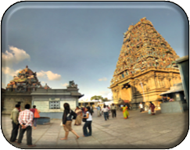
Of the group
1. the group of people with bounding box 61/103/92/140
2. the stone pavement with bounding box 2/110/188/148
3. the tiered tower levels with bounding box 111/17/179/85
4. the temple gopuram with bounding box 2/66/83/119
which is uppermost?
the tiered tower levels with bounding box 111/17/179/85

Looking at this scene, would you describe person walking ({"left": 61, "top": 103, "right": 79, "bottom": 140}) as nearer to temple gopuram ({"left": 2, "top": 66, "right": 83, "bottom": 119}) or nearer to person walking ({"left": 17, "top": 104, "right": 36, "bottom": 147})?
temple gopuram ({"left": 2, "top": 66, "right": 83, "bottom": 119})

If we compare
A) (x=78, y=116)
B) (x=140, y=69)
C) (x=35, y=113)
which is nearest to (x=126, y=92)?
(x=140, y=69)

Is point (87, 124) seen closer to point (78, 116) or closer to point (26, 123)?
point (78, 116)

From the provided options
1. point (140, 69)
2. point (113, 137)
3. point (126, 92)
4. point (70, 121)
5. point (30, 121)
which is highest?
point (140, 69)

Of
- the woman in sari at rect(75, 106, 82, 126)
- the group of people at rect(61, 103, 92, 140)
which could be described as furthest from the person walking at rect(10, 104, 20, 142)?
the woman in sari at rect(75, 106, 82, 126)

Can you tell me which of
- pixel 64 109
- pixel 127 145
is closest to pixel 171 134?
pixel 127 145

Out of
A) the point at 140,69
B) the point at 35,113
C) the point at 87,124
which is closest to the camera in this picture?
the point at 35,113

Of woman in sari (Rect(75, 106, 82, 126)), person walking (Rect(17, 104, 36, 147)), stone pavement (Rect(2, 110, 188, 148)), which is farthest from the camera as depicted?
woman in sari (Rect(75, 106, 82, 126))

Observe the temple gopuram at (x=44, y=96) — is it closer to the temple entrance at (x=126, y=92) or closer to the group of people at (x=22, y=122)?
the group of people at (x=22, y=122)

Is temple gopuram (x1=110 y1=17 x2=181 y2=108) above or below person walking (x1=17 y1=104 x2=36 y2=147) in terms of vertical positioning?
above

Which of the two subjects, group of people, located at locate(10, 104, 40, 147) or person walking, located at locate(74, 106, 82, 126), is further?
person walking, located at locate(74, 106, 82, 126)

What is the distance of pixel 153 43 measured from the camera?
2169 cm

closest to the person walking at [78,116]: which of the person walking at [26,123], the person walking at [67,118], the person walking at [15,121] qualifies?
the person walking at [67,118]

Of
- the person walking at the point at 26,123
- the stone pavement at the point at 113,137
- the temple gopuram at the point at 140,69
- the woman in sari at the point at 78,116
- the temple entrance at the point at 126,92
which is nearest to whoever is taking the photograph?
the stone pavement at the point at 113,137
